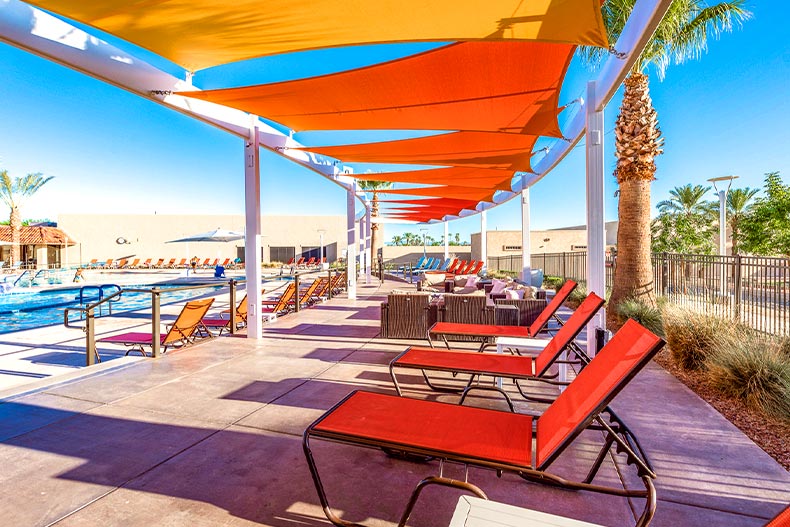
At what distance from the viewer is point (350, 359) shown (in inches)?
197

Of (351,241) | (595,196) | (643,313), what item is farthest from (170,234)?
(595,196)

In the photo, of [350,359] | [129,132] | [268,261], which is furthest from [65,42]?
[268,261]

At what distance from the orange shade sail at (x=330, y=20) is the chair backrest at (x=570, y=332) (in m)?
2.04

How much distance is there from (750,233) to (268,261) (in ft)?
98.2

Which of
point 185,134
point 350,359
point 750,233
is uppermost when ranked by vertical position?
point 185,134

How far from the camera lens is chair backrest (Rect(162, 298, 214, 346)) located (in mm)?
5734

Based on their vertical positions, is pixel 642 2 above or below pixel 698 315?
above

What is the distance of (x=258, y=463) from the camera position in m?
2.52

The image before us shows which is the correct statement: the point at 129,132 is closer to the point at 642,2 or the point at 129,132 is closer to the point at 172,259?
the point at 172,259

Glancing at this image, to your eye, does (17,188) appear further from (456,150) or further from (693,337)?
(693,337)

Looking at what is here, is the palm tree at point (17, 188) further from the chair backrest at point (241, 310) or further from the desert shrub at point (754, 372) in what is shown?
the desert shrub at point (754, 372)

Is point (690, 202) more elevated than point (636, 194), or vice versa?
point (690, 202)

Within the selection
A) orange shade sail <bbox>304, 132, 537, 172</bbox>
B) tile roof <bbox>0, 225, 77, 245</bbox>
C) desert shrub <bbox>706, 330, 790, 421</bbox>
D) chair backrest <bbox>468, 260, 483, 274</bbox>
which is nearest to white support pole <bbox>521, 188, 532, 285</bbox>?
orange shade sail <bbox>304, 132, 537, 172</bbox>

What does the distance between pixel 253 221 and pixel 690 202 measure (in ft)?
103
